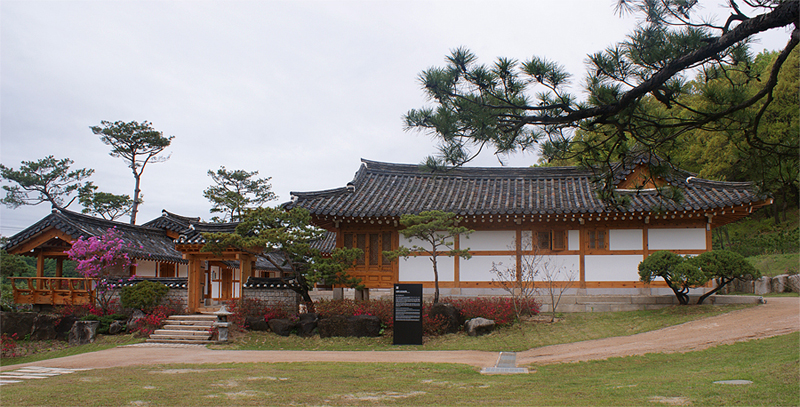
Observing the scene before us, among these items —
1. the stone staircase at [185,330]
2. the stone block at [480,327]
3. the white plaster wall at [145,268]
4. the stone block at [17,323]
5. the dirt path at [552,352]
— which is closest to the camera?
the dirt path at [552,352]

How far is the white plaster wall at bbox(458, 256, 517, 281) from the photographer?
1672 centimetres

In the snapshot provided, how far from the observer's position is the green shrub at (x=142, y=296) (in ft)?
49.1

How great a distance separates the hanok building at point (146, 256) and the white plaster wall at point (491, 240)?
25.7 ft

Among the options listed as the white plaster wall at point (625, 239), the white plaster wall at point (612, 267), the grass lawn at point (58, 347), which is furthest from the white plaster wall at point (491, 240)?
the grass lawn at point (58, 347)

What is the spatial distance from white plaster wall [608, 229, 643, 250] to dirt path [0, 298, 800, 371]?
3.92 m

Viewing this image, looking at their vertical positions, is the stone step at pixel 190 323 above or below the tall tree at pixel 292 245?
below

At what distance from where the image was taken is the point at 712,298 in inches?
579

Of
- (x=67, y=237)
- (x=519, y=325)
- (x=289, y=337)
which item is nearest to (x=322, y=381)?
(x=289, y=337)

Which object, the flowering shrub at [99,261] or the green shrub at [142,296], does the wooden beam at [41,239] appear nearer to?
the flowering shrub at [99,261]

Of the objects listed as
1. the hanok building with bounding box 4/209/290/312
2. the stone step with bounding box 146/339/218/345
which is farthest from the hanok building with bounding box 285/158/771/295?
the stone step with bounding box 146/339/218/345

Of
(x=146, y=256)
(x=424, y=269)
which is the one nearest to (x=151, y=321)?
(x=146, y=256)

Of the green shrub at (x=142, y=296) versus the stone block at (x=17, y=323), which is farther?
the green shrub at (x=142, y=296)

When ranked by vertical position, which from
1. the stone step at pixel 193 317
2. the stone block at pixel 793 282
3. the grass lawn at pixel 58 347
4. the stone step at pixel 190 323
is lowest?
the grass lawn at pixel 58 347

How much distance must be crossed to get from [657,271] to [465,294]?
605 cm
